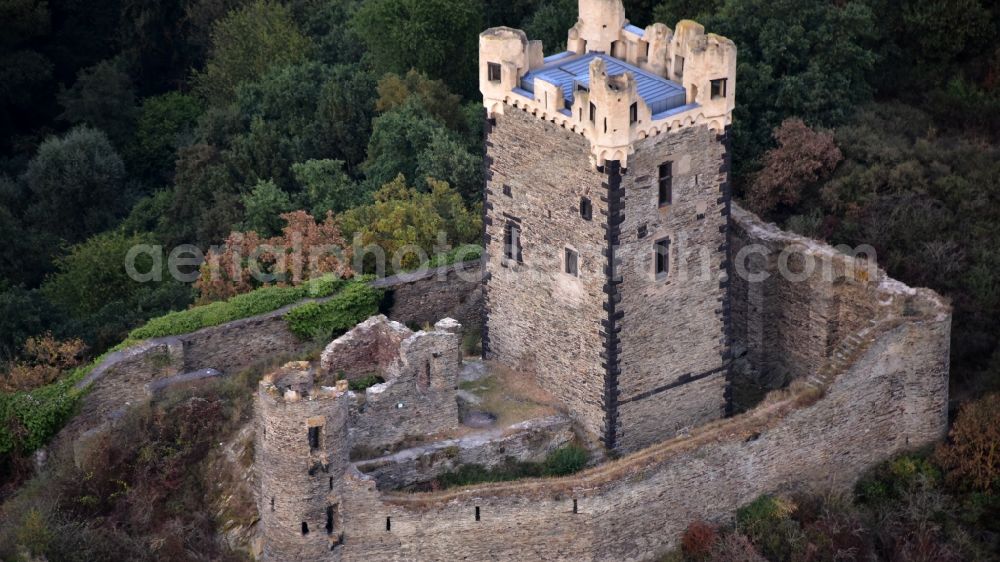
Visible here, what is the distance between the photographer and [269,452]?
34219 millimetres

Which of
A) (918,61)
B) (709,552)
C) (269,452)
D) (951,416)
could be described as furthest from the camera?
(918,61)

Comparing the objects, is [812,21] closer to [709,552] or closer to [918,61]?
Answer: [918,61]

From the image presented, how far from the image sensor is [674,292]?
123 ft

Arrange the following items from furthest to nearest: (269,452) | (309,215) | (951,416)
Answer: (309,215)
(951,416)
(269,452)

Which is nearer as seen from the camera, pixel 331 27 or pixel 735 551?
pixel 735 551

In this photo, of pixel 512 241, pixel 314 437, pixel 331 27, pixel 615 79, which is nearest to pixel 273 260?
pixel 512 241

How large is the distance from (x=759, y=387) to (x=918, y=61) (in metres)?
16.3

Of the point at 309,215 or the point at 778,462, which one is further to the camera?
the point at 309,215

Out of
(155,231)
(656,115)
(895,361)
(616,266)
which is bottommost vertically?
(155,231)

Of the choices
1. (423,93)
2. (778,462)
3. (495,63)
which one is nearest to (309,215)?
(423,93)

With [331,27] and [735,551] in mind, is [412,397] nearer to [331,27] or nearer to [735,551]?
[735,551]

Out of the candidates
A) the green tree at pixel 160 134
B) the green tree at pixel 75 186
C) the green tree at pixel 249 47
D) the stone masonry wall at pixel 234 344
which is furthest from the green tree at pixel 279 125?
the stone masonry wall at pixel 234 344

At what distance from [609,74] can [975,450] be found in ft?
35.8

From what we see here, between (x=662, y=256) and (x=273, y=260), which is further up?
(x=662, y=256)
